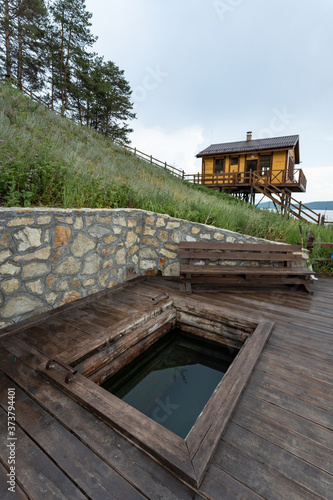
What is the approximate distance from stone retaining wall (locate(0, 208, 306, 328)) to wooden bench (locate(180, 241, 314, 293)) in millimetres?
369

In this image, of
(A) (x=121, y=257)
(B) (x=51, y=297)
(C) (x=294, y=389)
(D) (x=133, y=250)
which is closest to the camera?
(C) (x=294, y=389)

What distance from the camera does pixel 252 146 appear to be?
20.0 m

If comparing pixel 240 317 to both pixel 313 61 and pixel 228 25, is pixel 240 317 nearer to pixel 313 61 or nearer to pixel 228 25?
pixel 228 25

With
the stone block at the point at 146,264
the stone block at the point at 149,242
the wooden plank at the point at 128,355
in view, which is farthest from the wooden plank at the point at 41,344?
the stone block at the point at 149,242

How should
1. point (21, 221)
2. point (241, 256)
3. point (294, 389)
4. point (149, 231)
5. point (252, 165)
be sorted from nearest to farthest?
point (294, 389) < point (21, 221) < point (241, 256) < point (149, 231) < point (252, 165)

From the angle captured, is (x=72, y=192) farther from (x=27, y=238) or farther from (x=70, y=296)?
(x=70, y=296)

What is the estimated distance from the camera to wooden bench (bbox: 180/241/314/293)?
4.06 metres

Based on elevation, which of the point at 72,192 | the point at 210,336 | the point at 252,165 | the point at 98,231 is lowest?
the point at 210,336

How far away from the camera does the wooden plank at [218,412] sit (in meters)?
1.33

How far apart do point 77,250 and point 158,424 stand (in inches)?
94.4

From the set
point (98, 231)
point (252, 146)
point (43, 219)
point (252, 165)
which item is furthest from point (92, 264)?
point (252, 146)

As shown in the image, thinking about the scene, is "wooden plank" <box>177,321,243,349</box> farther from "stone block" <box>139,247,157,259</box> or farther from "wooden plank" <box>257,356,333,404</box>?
"stone block" <box>139,247,157,259</box>

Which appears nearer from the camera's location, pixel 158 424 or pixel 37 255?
pixel 158 424

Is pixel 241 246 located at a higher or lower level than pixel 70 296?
higher
